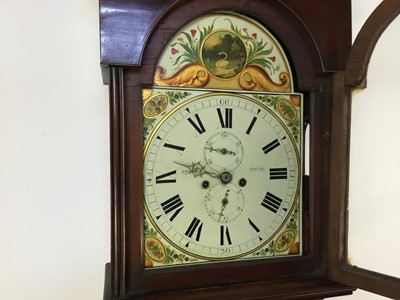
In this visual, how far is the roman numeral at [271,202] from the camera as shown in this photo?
71 cm

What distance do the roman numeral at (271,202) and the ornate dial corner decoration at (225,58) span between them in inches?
7.9

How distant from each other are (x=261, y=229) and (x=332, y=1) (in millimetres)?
443

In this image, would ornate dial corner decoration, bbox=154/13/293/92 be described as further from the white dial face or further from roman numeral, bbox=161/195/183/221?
roman numeral, bbox=161/195/183/221

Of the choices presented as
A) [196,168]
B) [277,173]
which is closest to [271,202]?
[277,173]

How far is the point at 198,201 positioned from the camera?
2.20 feet

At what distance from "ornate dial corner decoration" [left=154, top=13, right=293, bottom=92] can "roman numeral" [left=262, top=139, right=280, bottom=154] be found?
10cm

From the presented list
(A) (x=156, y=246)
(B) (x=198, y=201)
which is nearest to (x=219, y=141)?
(B) (x=198, y=201)

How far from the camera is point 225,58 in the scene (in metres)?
0.69

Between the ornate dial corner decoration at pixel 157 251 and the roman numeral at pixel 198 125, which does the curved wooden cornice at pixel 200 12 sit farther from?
the ornate dial corner decoration at pixel 157 251

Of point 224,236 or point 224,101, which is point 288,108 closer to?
point 224,101

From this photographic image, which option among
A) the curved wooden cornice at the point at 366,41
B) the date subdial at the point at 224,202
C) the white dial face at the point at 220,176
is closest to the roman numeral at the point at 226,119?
the white dial face at the point at 220,176

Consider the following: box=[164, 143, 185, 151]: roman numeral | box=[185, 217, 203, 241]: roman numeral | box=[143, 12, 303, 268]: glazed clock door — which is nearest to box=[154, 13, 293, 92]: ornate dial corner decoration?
box=[143, 12, 303, 268]: glazed clock door

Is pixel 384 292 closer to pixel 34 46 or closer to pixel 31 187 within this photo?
pixel 31 187

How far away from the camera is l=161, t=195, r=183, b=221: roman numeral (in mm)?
654
